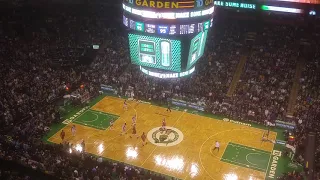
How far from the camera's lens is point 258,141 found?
29234mm

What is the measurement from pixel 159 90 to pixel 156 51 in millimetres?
9679

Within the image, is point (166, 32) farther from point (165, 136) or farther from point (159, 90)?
point (159, 90)

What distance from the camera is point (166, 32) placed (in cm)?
2641

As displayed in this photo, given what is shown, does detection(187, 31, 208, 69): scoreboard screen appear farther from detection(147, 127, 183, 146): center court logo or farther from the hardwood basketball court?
the hardwood basketball court

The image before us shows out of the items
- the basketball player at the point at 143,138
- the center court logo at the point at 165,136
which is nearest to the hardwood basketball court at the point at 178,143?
the center court logo at the point at 165,136

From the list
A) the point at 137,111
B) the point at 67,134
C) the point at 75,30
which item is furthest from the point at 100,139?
the point at 75,30

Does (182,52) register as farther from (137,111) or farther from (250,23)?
(250,23)

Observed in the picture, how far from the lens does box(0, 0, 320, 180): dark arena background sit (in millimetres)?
25656

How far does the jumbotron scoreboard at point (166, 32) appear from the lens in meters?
25.8

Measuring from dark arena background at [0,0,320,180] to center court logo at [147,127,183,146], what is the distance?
0.14 metres

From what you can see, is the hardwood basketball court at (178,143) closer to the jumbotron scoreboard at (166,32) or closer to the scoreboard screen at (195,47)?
the jumbotron scoreboard at (166,32)

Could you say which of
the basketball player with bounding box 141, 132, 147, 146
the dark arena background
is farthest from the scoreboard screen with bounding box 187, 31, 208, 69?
the basketball player with bounding box 141, 132, 147, 146

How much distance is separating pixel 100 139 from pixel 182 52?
9.22 metres

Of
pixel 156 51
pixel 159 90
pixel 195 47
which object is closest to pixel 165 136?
pixel 156 51
